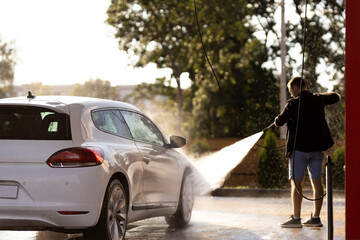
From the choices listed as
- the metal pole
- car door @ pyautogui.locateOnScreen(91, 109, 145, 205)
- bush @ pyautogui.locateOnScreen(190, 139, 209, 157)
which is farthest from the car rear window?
bush @ pyautogui.locateOnScreen(190, 139, 209, 157)

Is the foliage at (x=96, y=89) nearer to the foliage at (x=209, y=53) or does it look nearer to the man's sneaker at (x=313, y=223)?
the foliage at (x=209, y=53)

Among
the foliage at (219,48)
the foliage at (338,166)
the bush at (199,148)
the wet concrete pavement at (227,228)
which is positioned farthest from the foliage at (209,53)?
the wet concrete pavement at (227,228)

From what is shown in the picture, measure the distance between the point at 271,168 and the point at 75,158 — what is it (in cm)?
1436

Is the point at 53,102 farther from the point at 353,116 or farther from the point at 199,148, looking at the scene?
the point at 199,148

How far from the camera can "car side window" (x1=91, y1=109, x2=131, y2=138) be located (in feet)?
25.6

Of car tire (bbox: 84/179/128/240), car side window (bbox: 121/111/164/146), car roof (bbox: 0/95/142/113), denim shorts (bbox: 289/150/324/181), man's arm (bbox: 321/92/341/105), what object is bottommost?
car tire (bbox: 84/179/128/240)

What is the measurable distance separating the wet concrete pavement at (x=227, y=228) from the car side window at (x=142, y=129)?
1.20 meters

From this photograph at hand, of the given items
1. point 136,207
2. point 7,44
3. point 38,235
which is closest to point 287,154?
point 136,207

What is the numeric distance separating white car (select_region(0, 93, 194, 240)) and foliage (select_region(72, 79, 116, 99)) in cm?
6868

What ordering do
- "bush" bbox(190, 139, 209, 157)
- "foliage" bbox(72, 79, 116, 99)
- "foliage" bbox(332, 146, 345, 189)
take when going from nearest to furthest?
"foliage" bbox(332, 146, 345, 189) < "bush" bbox(190, 139, 209, 157) < "foliage" bbox(72, 79, 116, 99)

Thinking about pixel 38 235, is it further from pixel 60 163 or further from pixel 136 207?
pixel 60 163

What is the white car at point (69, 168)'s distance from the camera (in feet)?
22.8

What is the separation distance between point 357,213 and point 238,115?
3417 centimetres

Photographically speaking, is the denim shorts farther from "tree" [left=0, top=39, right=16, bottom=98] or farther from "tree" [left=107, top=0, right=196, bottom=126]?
"tree" [left=0, top=39, right=16, bottom=98]
